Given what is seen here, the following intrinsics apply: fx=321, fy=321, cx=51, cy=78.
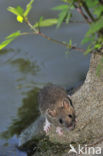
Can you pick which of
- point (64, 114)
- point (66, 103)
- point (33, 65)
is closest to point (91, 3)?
point (66, 103)

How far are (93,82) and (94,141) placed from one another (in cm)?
95

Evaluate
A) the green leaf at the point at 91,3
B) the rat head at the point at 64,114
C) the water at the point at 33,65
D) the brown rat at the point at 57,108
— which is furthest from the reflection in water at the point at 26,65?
the green leaf at the point at 91,3

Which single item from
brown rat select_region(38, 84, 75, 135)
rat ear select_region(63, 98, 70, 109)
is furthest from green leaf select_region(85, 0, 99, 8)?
rat ear select_region(63, 98, 70, 109)

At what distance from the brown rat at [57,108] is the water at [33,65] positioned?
1.05m

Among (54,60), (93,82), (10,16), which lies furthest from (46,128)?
(10,16)

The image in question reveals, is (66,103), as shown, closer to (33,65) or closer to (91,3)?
(33,65)

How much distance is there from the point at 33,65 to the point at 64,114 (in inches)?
96.0

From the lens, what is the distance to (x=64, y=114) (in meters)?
5.43

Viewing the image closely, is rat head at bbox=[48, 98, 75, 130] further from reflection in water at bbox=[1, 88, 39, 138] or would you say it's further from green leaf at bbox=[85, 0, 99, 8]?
green leaf at bbox=[85, 0, 99, 8]

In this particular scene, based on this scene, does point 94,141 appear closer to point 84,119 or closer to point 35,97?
point 84,119

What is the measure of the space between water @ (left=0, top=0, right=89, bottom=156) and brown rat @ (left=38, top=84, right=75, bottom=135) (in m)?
1.05

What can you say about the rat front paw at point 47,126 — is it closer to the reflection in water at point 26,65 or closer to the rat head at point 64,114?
the rat head at point 64,114

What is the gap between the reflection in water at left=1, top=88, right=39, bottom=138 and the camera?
612cm

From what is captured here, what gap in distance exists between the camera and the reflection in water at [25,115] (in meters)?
6.12
